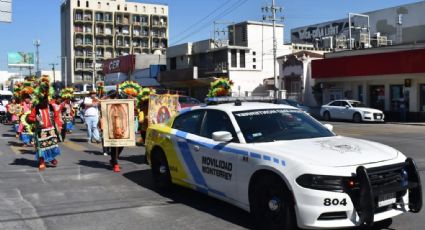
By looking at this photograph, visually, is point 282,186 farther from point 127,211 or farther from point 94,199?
point 94,199

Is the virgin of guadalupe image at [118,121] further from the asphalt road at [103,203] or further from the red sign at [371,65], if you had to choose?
the red sign at [371,65]

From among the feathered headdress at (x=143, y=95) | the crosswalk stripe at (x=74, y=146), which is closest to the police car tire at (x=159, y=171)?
the feathered headdress at (x=143, y=95)

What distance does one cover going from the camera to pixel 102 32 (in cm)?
11581

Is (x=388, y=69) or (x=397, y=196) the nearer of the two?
(x=397, y=196)

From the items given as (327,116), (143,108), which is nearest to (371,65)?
(327,116)

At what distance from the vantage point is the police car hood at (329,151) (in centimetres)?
550

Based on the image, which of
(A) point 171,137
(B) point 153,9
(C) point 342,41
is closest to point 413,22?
(C) point 342,41

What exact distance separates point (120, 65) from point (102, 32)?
40.8m

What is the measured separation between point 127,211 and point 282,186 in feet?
8.55

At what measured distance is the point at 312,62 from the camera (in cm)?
3962

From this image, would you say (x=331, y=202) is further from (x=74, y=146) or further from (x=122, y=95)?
(x=74, y=146)

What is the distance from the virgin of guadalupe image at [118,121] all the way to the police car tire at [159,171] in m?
2.44

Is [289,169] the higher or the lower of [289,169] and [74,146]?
the higher

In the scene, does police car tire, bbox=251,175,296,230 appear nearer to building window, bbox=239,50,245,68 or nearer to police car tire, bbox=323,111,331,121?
police car tire, bbox=323,111,331,121
